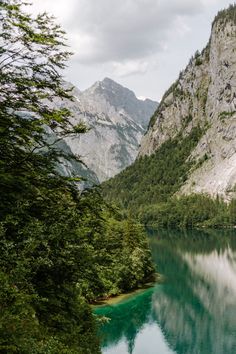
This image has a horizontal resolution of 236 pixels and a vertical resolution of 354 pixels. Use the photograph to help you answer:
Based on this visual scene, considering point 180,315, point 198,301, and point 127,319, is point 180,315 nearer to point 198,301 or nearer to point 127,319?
point 198,301

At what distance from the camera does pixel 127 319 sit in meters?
65.2

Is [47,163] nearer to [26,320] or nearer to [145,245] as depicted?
[26,320]

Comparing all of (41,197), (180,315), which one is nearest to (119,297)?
(180,315)

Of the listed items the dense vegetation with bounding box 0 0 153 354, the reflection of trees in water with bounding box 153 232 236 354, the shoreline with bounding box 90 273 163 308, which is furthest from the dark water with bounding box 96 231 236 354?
the dense vegetation with bounding box 0 0 153 354

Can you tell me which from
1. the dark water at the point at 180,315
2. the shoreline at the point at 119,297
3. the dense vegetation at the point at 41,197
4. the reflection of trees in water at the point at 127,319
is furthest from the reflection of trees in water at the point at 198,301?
the dense vegetation at the point at 41,197

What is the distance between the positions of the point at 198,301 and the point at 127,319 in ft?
63.8

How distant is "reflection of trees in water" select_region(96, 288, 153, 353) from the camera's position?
58281mm

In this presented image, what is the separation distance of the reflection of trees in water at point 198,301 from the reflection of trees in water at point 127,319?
74.2 inches

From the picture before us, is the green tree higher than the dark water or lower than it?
higher

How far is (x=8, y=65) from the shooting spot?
2017 centimetres

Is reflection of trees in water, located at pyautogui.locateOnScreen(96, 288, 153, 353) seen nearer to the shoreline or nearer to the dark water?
the dark water

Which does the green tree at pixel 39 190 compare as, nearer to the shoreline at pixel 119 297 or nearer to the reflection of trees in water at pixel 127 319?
the reflection of trees in water at pixel 127 319

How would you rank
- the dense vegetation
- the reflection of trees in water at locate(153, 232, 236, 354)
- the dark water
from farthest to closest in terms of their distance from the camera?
the reflection of trees in water at locate(153, 232, 236, 354) < the dark water < the dense vegetation

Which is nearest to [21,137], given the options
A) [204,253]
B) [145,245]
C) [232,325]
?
[232,325]
